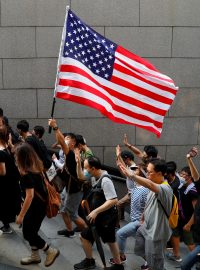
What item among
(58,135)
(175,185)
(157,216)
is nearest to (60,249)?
(58,135)

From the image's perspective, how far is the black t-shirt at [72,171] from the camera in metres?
6.08

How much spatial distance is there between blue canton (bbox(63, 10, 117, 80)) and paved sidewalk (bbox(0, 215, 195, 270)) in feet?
7.99

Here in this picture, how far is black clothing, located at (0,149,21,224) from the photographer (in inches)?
225

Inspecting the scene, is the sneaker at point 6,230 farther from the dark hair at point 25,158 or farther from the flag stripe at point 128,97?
the flag stripe at point 128,97

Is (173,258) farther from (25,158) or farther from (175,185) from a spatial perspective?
(25,158)

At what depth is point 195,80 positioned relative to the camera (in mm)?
9453

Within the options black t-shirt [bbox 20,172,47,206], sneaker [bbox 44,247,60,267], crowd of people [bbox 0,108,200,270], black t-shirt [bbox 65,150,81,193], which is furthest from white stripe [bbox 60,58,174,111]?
sneaker [bbox 44,247,60,267]

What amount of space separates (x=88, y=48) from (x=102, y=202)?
1.99m

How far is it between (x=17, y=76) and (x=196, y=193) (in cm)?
491

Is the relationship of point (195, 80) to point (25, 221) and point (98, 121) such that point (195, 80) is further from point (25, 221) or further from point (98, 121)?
point (25, 221)

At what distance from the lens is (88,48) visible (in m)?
5.54

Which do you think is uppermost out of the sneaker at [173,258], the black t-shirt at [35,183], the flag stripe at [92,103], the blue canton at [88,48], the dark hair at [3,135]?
the blue canton at [88,48]

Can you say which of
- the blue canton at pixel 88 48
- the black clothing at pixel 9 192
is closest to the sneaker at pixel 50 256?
the black clothing at pixel 9 192

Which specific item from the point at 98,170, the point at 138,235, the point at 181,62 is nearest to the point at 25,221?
the point at 98,170
